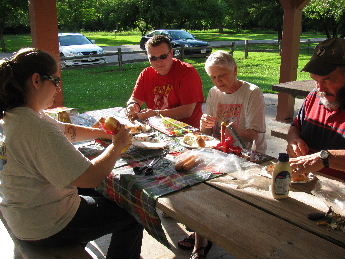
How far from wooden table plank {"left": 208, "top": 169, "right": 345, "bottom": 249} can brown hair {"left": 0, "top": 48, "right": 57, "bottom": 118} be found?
3.23 feet

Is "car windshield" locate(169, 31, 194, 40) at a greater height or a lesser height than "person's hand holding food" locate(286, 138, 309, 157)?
greater

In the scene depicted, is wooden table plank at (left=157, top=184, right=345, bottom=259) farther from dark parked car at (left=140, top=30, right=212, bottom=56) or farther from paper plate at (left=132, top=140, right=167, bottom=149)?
dark parked car at (left=140, top=30, right=212, bottom=56)

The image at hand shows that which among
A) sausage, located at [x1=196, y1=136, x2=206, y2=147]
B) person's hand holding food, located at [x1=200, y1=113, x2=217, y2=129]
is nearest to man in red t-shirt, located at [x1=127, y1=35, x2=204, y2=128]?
person's hand holding food, located at [x1=200, y1=113, x2=217, y2=129]

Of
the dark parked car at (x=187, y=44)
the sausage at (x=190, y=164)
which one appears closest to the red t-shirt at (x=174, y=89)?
the sausage at (x=190, y=164)

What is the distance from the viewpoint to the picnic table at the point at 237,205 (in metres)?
1.40

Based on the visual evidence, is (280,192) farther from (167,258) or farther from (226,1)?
(226,1)

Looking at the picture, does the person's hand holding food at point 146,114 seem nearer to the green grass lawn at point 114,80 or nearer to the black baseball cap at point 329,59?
the black baseball cap at point 329,59

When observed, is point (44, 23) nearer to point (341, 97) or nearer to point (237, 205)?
point (341, 97)

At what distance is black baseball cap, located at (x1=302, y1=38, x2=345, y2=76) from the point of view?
2148 millimetres

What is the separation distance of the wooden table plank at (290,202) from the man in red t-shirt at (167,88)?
5.06 feet

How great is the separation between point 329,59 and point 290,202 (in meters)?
0.90

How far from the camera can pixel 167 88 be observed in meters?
3.60

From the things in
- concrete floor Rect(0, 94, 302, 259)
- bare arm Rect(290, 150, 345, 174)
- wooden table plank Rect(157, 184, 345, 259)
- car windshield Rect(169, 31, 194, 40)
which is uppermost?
car windshield Rect(169, 31, 194, 40)

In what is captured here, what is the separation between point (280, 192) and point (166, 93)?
2028 millimetres
